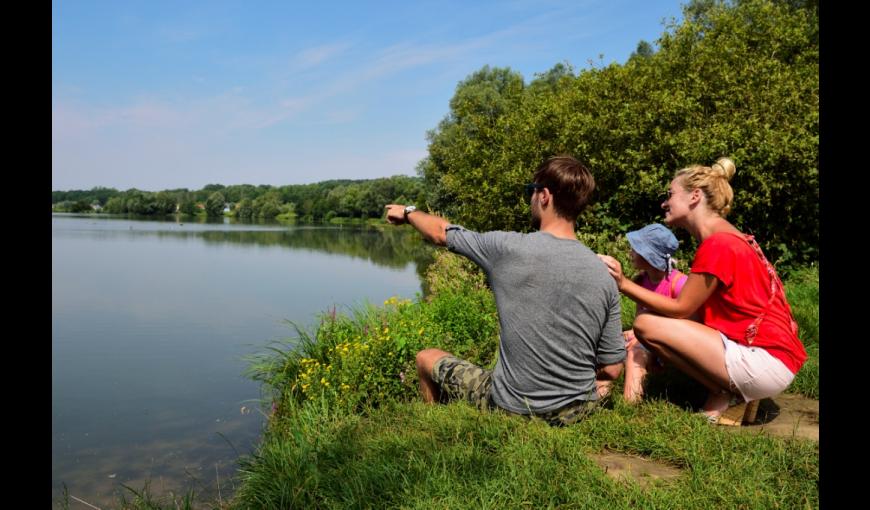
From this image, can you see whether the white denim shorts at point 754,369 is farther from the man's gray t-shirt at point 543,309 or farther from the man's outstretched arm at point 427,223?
the man's outstretched arm at point 427,223

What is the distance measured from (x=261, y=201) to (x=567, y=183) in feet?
368

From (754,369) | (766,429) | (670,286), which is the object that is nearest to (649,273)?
(670,286)

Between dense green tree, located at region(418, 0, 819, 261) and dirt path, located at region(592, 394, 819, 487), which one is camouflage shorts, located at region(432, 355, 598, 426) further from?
dense green tree, located at region(418, 0, 819, 261)

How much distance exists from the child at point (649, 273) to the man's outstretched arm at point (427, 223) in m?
1.48

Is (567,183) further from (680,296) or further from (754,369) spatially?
(754,369)

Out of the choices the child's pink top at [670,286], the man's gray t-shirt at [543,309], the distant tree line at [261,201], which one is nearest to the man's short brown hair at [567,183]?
the man's gray t-shirt at [543,309]

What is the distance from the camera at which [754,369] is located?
10.7 ft

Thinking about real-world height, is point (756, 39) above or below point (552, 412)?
above

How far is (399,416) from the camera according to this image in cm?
378

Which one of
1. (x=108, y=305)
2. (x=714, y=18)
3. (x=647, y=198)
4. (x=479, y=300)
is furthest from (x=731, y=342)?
(x=108, y=305)

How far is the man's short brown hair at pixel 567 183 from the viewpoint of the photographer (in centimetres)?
308

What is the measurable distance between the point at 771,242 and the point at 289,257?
71.2 ft

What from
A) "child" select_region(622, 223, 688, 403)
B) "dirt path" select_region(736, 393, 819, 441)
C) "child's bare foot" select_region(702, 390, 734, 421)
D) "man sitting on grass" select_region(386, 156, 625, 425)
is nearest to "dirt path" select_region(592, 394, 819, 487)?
"dirt path" select_region(736, 393, 819, 441)
